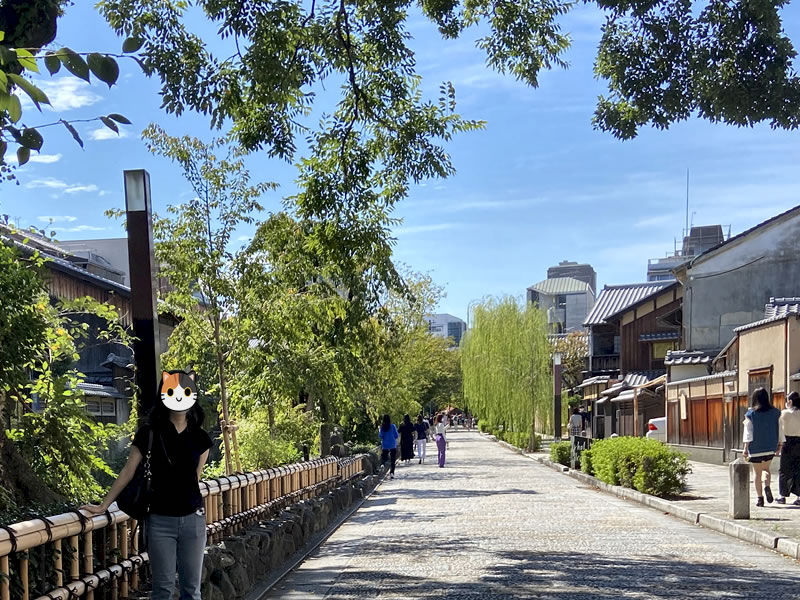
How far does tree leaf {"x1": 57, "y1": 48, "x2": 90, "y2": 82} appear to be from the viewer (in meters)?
3.46

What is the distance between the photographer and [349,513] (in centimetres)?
1625

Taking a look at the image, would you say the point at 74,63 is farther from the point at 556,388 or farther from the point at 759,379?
the point at 556,388

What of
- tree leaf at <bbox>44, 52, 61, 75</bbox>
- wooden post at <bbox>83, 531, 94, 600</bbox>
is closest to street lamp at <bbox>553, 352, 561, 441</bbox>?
wooden post at <bbox>83, 531, 94, 600</bbox>

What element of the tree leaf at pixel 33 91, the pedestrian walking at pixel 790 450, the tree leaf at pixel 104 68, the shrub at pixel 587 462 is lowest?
the shrub at pixel 587 462

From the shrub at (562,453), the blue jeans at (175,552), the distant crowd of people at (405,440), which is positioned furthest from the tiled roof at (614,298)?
the blue jeans at (175,552)

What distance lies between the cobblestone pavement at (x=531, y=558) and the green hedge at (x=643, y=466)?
0.67 metres

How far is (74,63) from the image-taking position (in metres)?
3.49

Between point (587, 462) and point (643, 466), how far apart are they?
6.91 metres

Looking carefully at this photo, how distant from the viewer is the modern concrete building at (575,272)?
168 metres

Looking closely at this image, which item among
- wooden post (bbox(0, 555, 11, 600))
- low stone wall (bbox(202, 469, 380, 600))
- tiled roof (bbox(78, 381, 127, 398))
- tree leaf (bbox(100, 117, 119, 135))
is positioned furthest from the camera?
tiled roof (bbox(78, 381, 127, 398))

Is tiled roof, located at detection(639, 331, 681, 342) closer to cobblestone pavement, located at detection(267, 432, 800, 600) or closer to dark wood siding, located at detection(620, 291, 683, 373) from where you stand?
dark wood siding, located at detection(620, 291, 683, 373)

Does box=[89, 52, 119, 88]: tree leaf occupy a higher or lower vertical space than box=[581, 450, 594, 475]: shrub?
higher

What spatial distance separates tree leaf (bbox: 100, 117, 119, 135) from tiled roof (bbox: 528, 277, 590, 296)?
148 metres

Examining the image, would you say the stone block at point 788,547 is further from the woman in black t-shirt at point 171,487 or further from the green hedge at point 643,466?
the woman in black t-shirt at point 171,487
